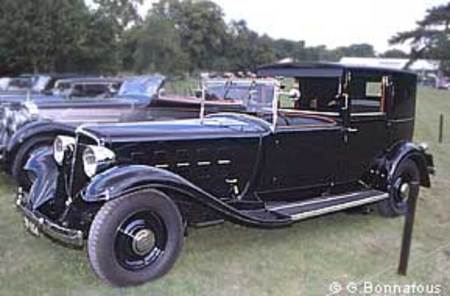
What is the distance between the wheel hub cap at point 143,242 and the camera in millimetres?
4816

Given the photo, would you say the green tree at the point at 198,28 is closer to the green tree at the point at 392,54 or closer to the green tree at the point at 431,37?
the green tree at the point at 431,37

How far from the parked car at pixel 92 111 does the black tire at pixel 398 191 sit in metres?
2.03

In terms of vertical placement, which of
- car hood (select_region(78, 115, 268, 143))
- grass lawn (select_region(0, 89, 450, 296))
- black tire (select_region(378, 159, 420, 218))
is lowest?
grass lawn (select_region(0, 89, 450, 296))

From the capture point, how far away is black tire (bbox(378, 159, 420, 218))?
7207 mm

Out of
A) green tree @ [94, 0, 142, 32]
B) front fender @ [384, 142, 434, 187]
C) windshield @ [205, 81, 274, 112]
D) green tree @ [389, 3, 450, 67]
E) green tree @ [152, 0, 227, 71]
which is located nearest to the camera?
windshield @ [205, 81, 274, 112]

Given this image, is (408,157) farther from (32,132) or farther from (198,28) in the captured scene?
(198,28)

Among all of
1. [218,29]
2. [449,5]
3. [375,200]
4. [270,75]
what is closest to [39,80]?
[270,75]

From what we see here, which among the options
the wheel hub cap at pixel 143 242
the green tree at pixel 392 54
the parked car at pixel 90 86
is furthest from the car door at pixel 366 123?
the green tree at pixel 392 54

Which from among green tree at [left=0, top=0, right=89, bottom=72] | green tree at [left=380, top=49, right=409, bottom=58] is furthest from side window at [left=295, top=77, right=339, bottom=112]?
green tree at [left=380, top=49, right=409, bottom=58]

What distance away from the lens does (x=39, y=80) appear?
17.4 metres

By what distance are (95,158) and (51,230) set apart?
2.20 ft

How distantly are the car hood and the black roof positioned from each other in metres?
1.13

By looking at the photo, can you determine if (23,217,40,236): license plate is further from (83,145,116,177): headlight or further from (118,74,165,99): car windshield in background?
(118,74,165,99): car windshield in background

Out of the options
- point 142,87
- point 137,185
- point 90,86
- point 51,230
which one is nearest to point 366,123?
point 137,185
